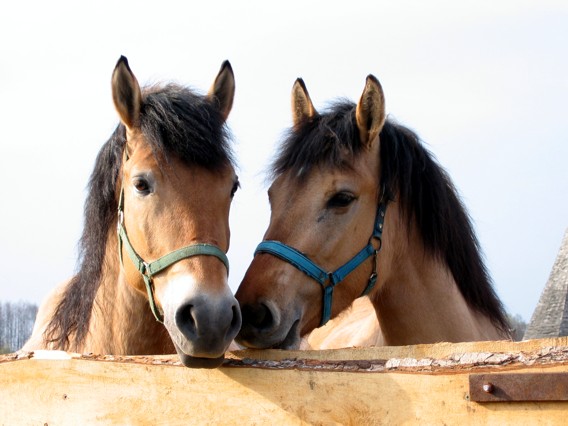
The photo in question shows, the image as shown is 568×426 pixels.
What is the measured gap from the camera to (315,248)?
12.5 feet

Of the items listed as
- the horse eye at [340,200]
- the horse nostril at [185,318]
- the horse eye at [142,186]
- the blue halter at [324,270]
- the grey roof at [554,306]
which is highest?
the horse eye at [142,186]

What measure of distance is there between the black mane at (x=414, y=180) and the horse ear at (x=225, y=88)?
1.37ft

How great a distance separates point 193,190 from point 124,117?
0.74 meters

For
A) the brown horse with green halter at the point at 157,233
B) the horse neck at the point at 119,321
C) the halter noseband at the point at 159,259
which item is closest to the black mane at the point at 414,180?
the brown horse with green halter at the point at 157,233

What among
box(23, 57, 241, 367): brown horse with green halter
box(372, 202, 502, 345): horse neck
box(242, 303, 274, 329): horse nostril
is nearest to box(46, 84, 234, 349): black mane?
box(23, 57, 241, 367): brown horse with green halter

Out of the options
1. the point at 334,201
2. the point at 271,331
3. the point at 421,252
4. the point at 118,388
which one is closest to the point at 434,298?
the point at 421,252

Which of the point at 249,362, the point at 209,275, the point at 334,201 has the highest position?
the point at 334,201

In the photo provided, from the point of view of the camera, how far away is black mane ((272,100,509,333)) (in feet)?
13.5

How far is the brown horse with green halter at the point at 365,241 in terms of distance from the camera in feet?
12.1

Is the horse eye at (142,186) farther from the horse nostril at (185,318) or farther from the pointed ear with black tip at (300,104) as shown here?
the pointed ear with black tip at (300,104)

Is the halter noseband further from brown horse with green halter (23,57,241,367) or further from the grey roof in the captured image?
the grey roof

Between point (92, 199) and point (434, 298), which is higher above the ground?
point (92, 199)

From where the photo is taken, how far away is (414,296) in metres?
4.22

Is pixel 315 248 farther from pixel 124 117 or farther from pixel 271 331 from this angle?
pixel 124 117
